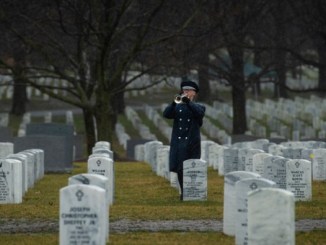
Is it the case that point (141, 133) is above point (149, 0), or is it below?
below

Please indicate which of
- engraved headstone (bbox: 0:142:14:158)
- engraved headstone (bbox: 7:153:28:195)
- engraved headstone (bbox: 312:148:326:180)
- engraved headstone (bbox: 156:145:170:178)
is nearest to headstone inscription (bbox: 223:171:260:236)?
engraved headstone (bbox: 7:153:28:195)

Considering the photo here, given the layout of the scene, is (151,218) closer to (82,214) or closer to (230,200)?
(230,200)

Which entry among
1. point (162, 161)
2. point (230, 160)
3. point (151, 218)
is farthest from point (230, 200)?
point (162, 161)

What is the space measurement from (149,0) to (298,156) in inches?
572

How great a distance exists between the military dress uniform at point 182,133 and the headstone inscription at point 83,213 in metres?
7.24

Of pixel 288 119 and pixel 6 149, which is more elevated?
pixel 288 119

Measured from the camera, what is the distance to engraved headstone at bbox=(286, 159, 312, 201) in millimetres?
19812

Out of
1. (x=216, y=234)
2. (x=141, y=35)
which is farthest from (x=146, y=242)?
(x=141, y=35)

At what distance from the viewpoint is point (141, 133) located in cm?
5034

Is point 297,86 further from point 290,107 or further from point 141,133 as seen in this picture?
point 141,133

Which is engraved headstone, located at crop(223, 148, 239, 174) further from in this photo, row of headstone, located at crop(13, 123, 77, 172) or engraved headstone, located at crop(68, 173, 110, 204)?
engraved headstone, located at crop(68, 173, 110, 204)

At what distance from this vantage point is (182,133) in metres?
19.7

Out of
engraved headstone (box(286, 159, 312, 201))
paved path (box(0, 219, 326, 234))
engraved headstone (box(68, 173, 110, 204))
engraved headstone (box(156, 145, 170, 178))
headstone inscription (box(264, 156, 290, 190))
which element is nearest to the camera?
engraved headstone (box(68, 173, 110, 204))

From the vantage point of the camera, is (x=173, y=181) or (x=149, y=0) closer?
(x=173, y=181)
